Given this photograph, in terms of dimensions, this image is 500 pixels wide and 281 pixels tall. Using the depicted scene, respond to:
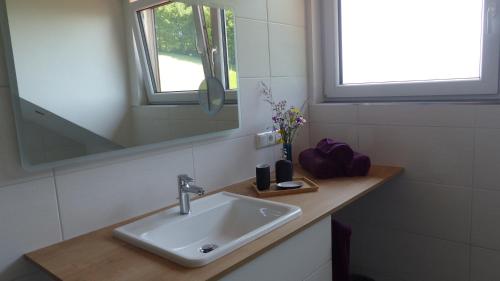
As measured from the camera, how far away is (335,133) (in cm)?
212

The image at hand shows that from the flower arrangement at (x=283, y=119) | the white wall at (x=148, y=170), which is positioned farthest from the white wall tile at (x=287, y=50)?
the flower arrangement at (x=283, y=119)

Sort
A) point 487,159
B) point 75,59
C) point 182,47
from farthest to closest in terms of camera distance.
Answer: point 487,159 < point 182,47 < point 75,59

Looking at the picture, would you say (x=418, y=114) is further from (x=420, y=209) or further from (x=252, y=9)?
(x=252, y=9)

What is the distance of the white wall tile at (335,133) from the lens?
2.05 m

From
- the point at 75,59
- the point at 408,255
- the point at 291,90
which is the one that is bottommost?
the point at 408,255

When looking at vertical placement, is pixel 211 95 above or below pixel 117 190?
above

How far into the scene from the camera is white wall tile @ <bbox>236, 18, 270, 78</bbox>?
176 cm

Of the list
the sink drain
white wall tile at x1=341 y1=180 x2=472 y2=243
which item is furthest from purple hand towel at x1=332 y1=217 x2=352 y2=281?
the sink drain

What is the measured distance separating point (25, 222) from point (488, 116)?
1804 mm

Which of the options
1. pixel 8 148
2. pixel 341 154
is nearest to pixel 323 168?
pixel 341 154

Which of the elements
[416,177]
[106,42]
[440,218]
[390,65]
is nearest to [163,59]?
[106,42]

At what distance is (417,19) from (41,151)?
174 cm

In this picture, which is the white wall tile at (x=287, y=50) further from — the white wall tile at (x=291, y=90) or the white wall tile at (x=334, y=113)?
the white wall tile at (x=334, y=113)

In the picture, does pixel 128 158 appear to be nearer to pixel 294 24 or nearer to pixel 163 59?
pixel 163 59
